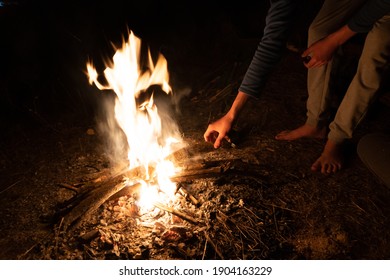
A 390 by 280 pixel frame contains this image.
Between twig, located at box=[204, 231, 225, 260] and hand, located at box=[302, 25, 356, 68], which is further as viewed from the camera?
hand, located at box=[302, 25, 356, 68]

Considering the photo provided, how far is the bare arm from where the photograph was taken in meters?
3.10

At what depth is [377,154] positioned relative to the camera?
3.24 meters

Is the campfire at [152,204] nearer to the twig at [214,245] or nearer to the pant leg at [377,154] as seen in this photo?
the twig at [214,245]

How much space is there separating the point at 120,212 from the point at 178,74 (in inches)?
124

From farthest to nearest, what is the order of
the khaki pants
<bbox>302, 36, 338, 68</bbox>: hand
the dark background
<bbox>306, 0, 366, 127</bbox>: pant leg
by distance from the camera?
the dark background < <bbox>306, 0, 366, 127</bbox>: pant leg < <bbox>302, 36, 338, 68</bbox>: hand < the khaki pants

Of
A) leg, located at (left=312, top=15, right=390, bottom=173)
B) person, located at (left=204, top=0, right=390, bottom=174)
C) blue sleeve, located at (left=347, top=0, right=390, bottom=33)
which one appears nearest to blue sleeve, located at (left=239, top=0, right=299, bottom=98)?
person, located at (left=204, top=0, right=390, bottom=174)

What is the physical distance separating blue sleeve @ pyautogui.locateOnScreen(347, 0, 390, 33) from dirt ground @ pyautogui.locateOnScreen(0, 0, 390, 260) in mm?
1514

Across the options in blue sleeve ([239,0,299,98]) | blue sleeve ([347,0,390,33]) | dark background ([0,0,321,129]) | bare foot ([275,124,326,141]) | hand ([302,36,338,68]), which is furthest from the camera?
dark background ([0,0,321,129])

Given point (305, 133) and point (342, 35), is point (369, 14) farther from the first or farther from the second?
point (305, 133)

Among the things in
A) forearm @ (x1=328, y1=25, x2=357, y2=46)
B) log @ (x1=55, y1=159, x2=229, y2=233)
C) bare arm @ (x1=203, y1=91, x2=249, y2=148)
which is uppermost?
forearm @ (x1=328, y1=25, x2=357, y2=46)

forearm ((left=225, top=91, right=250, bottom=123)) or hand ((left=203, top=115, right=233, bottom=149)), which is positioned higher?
forearm ((left=225, top=91, right=250, bottom=123))

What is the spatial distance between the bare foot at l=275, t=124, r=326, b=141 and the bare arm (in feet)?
3.23

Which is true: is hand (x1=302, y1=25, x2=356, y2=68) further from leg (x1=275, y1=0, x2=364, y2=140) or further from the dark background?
the dark background

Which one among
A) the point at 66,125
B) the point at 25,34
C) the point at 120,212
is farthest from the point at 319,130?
the point at 25,34
